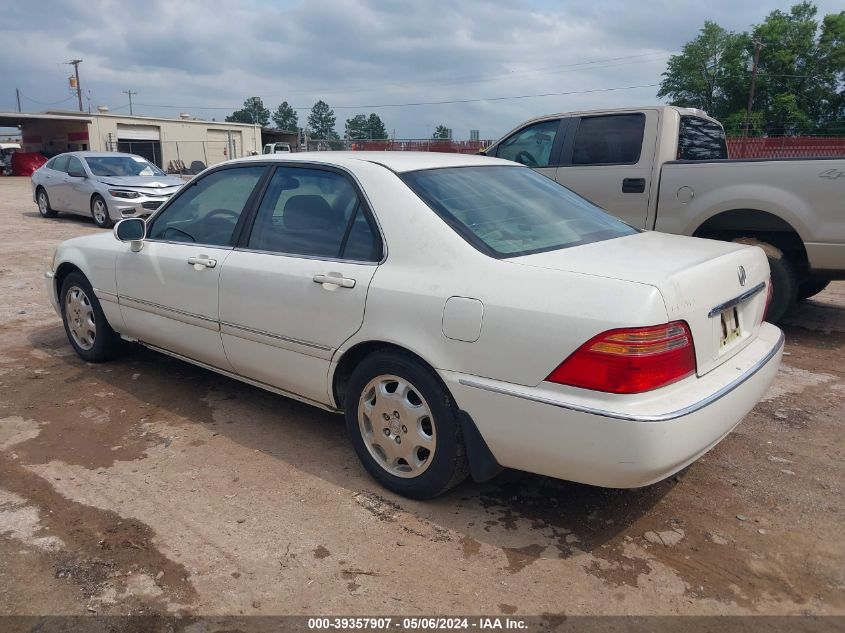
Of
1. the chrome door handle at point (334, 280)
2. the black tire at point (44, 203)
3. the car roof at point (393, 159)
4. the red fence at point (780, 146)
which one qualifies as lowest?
the black tire at point (44, 203)

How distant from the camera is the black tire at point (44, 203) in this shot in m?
15.8

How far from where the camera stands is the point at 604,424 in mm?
2531

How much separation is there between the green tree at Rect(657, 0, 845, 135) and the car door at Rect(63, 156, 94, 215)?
44.3 metres

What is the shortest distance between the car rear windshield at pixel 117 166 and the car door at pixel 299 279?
1203 centimetres

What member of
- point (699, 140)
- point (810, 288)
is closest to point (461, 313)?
point (699, 140)

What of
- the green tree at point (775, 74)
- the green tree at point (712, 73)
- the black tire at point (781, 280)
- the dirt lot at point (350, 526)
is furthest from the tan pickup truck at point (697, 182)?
the green tree at point (712, 73)

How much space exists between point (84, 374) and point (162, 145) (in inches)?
1561

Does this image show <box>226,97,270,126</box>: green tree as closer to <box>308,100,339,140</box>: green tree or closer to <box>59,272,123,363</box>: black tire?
<box>308,100,339,140</box>: green tree

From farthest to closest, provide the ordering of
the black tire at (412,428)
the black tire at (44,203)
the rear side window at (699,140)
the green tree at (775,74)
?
the green tree at (775,74) → the black tire at (44,203) → the rear side window at (699,140) → the black tire at (412,428)

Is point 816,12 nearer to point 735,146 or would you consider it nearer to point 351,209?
point 735,146

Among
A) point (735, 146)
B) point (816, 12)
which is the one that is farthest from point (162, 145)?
point (816, 12)

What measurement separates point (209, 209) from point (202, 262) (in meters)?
0.44

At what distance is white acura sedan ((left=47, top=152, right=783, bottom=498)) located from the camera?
2.59 meters

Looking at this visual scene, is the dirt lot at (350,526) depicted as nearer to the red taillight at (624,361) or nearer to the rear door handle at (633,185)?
the red taillight at (624,361)
